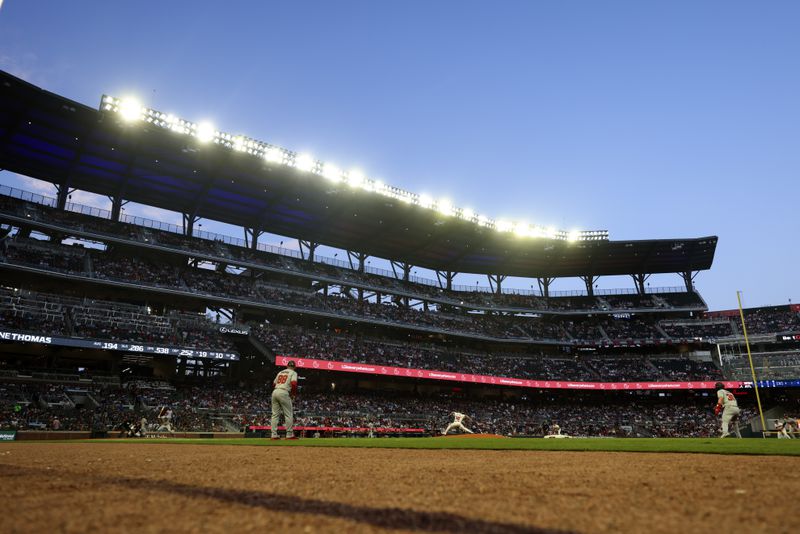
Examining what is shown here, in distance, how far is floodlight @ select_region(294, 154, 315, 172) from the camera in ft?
117

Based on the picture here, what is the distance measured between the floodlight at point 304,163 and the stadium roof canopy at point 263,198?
435 mm

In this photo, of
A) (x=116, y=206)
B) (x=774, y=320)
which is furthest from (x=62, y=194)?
(x=774, y=320)

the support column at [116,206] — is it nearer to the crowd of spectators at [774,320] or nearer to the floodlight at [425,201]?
the floodlight at [425,201]

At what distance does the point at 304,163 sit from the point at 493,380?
80.1ft

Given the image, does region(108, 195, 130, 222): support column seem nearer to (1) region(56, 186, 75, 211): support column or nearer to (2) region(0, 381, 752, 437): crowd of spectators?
(1) region(56, 186, 75, 211): support column

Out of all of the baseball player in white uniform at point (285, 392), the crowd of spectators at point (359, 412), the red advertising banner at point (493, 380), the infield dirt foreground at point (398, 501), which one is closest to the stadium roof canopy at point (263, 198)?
the red advertising banner at point (493, 380)

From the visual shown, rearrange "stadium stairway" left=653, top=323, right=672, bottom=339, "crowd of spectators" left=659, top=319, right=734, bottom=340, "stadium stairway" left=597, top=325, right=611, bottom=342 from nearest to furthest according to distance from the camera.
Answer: "crowd of spectators" left=659, top=319, right=734, bottom=340
"stadium stairway" left=653, top=323, right=672, bottom=339
"stadium stairway" left=597, top=325, right=611, bottom=342

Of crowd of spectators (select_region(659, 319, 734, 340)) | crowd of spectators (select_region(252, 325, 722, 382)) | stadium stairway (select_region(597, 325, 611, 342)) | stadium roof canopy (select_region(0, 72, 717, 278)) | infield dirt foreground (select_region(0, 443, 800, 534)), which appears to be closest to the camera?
infield dirt foreground (select_region(0, 443, 800, 534))

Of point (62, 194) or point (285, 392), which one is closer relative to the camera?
point (285, 392)

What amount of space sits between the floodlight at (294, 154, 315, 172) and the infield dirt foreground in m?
31.7

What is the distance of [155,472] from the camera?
215 inches

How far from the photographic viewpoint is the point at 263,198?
38.5m

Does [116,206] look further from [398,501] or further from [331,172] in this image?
[398,501]

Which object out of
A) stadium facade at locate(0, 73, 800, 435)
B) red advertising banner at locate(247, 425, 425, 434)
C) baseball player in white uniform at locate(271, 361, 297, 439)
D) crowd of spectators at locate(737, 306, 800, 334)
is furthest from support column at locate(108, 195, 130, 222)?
crowd of spectators at locate(737, 306, 800, 334)
